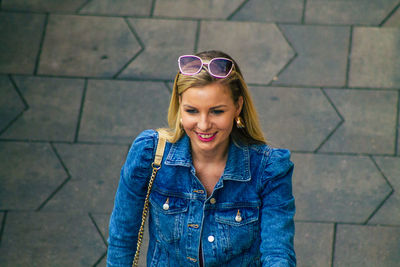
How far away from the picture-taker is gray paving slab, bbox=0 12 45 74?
5863 mm

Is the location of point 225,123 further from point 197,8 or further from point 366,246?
point 197,8

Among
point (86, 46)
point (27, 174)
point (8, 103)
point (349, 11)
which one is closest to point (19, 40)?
point (86, 46)

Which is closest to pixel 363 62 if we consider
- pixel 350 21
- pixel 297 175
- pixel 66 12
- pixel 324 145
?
pixel 350 21

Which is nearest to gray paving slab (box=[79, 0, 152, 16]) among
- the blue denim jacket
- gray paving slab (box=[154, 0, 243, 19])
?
gray paving slab (box=[154, 0, 243, 19])

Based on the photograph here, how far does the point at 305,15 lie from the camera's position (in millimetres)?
6082

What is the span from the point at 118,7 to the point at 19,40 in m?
1.07

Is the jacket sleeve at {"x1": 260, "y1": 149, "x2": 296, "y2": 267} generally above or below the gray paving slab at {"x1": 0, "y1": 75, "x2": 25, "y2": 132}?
below

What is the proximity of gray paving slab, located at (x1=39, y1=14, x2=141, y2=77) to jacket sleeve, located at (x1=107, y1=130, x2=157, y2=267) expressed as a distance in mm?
2959

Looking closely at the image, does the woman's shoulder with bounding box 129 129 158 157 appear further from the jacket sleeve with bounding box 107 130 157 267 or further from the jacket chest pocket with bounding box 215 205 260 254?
the jacket chest pocket with bounding box 215 205 260 254

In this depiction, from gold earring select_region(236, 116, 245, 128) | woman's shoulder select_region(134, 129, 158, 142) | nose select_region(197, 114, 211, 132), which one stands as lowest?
woman's shoulder select_region(134, 129, 158, 142)

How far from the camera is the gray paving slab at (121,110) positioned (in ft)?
17.6

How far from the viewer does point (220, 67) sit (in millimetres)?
2785

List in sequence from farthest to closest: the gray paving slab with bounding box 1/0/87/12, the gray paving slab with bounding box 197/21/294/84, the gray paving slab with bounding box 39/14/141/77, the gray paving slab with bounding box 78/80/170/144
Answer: the gray paving slab with bounding box 1/0/87/12, the gray paving slab with bounding box 39/14/141/77, the gray paving slab with bounding box 197/21/294/84, the gray paving slab with bounding box 78/80/170/144

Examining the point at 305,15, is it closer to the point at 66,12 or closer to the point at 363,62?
the point at 363,62
